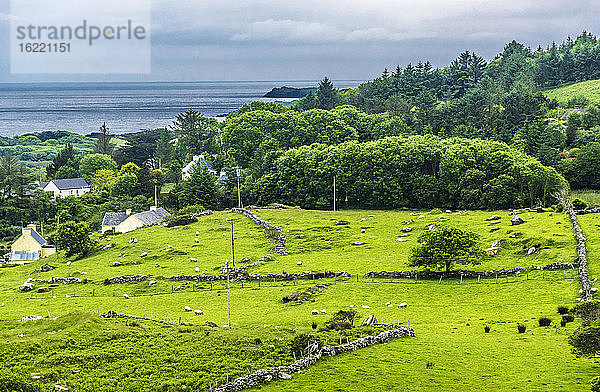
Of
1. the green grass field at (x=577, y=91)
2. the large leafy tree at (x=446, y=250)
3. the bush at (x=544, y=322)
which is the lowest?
the bush at (x=544, y=322)

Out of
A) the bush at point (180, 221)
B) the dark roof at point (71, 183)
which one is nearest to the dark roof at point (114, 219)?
the bush at point (180, 221)

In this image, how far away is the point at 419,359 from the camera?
38.2 m

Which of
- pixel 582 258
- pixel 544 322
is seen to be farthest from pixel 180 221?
pixel 544 322

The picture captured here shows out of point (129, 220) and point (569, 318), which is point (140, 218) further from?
point (569, 318)

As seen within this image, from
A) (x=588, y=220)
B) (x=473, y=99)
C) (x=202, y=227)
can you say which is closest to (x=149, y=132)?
(x=473, y=99)

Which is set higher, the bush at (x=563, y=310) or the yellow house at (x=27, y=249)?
the bush at (x=563, y=310)

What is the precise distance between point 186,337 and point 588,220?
48.7 m

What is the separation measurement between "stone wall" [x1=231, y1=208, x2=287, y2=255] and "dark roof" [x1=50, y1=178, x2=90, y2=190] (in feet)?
197

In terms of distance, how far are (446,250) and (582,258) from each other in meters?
11.6

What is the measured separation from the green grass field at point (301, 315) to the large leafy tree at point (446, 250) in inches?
83.5

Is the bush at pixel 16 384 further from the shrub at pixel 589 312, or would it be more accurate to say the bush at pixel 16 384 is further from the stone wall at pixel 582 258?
the stone wall at pixel 582 258

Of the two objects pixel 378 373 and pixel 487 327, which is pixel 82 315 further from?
pixel 487 327

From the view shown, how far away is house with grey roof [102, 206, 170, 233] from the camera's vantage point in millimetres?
98250

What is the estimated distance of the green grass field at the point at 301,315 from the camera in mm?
35406
